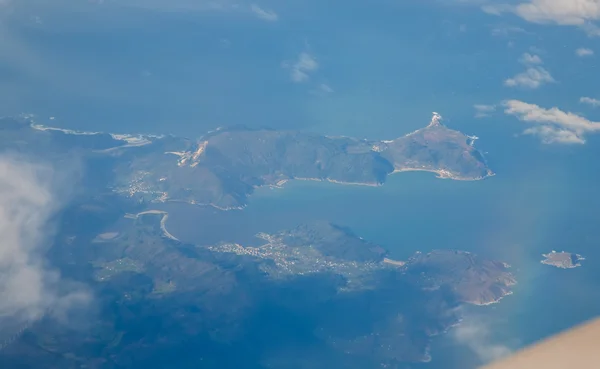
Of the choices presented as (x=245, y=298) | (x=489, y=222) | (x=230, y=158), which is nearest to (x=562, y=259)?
(x=489, y=222)

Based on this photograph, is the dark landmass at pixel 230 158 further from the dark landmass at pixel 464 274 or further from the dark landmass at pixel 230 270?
the dark landmass at pixel 464 274

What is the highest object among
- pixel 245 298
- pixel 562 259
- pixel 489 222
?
pixel 562 259

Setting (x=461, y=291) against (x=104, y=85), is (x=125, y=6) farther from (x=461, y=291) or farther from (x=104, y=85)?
(x=461, y=291)

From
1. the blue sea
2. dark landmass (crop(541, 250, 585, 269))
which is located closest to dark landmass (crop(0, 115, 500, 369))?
the blue sea

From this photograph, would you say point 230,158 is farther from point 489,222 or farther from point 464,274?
point 464,274

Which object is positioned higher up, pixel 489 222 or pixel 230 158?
pixel 489 222

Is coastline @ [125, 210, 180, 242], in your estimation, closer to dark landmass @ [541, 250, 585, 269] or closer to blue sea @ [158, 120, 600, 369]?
blue sea @ [158, 120, 600, 369]

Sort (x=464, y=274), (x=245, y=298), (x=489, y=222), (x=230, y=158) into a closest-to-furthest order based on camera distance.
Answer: (x=245, y=298), (x=464, y=274), (x=489, y=222), (x=230, y=158)
